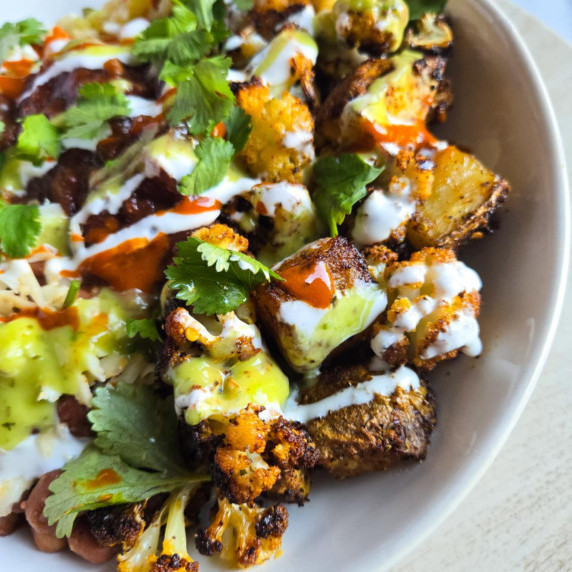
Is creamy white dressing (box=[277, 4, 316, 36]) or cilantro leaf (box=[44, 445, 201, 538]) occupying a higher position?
creamy white dressing (box=[277, 4, 316, 36])

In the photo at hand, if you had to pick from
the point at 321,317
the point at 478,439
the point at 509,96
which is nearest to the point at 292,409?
the point at 321,317

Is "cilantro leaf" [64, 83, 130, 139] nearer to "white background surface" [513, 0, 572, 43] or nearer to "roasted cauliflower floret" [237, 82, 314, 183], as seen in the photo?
"roasted cauliflower floret" [237, 82, 314, 183]

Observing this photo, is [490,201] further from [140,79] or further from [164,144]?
[140,79]

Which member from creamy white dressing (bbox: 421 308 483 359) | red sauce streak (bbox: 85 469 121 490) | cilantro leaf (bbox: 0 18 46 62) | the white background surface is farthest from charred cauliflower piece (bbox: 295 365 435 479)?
the white background surface

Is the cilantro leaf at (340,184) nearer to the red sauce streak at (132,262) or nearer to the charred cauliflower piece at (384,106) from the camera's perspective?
the charred cauliflower piece at (384,106)

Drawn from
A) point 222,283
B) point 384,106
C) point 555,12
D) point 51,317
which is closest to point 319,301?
point 222,283
